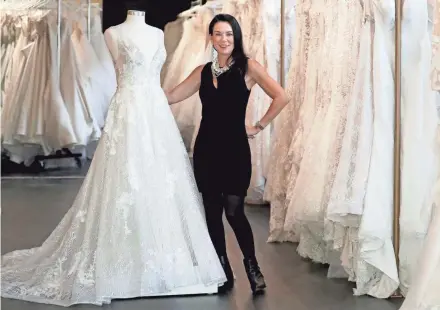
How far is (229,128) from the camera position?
3.31 metres

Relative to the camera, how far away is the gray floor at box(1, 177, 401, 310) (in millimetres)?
3186

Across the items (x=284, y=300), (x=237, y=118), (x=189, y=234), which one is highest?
(x=237, y=118)

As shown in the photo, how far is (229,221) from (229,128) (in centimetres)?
44

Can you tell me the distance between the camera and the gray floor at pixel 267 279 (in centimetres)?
319

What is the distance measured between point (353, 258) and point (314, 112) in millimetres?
1018

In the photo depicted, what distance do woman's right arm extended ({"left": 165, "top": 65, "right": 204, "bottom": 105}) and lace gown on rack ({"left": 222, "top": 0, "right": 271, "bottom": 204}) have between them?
6.73ft

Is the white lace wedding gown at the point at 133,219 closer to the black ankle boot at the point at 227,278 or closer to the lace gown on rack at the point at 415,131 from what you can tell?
the black ankle boot at the point at 227,278

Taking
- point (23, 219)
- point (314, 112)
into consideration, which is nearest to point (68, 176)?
point (23, 219)

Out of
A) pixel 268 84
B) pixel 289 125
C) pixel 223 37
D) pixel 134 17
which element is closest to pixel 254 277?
pixel 268 84

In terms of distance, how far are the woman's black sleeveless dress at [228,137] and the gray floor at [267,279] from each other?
51cm

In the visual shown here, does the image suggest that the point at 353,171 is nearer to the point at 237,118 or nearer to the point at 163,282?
the point at 237,118

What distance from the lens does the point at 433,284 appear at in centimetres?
238

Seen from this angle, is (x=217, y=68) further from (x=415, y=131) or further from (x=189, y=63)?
(x=189, y=63)

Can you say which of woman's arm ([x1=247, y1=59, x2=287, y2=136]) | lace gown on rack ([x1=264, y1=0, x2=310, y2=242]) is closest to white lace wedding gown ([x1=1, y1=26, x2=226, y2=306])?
woman's arm ([x1=247, y1=59, x2=287, y2=136])
